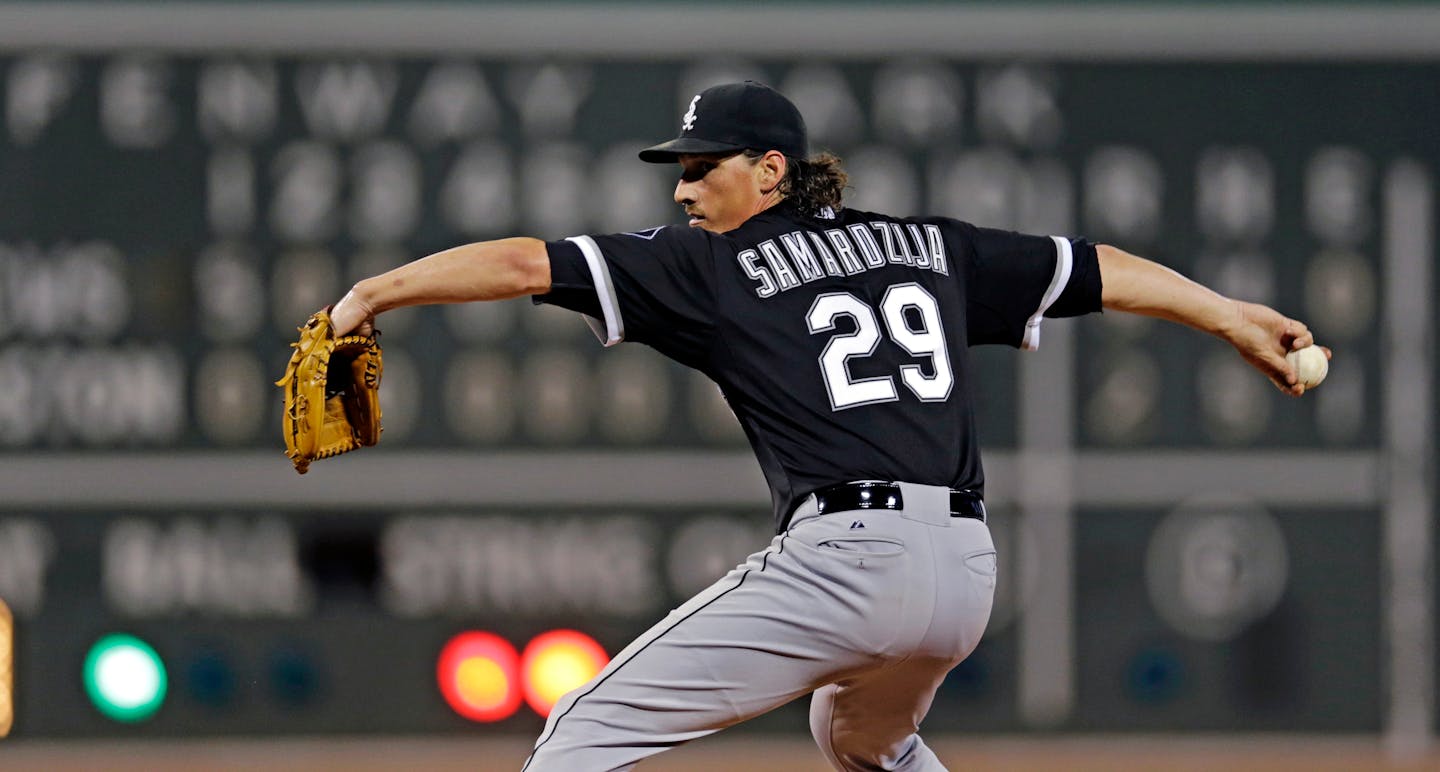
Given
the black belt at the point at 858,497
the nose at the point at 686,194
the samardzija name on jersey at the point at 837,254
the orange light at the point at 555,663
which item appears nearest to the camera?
the black belt at the point at 858,497

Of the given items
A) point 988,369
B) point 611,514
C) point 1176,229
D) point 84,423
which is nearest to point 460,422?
point 611,514

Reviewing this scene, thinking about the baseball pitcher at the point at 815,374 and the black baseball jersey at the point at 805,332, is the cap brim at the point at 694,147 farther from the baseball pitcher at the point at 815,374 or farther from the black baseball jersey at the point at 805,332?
the black baseball jersey at the point at 805,332

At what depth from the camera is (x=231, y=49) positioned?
5.97 meters

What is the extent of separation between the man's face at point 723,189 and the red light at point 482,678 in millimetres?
2687

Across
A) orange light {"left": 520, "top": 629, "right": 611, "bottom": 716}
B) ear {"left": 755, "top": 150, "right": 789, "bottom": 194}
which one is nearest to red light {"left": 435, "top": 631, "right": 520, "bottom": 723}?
orange light {"left": 520, "top": 629, "right": 611, "bottom": 716}

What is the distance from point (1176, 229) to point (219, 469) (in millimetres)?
3108

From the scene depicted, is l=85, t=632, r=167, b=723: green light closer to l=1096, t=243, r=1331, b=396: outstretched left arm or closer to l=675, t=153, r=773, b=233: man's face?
l=675, t=153, r=773, b=233: man's face

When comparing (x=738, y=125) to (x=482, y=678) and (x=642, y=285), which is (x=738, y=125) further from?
(x=482, y=678)

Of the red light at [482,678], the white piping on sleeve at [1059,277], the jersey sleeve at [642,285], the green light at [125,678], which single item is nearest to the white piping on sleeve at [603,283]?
the jersey sleeve at [642,285]

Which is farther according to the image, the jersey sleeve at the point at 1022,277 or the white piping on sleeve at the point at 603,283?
the jersey sleeve at the point at 1022,277

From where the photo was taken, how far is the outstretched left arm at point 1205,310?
348cm

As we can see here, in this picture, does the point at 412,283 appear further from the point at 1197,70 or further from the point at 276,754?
the point at 1197,70

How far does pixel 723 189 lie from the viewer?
3477mm

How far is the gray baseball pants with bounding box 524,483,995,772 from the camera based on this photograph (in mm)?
3014
